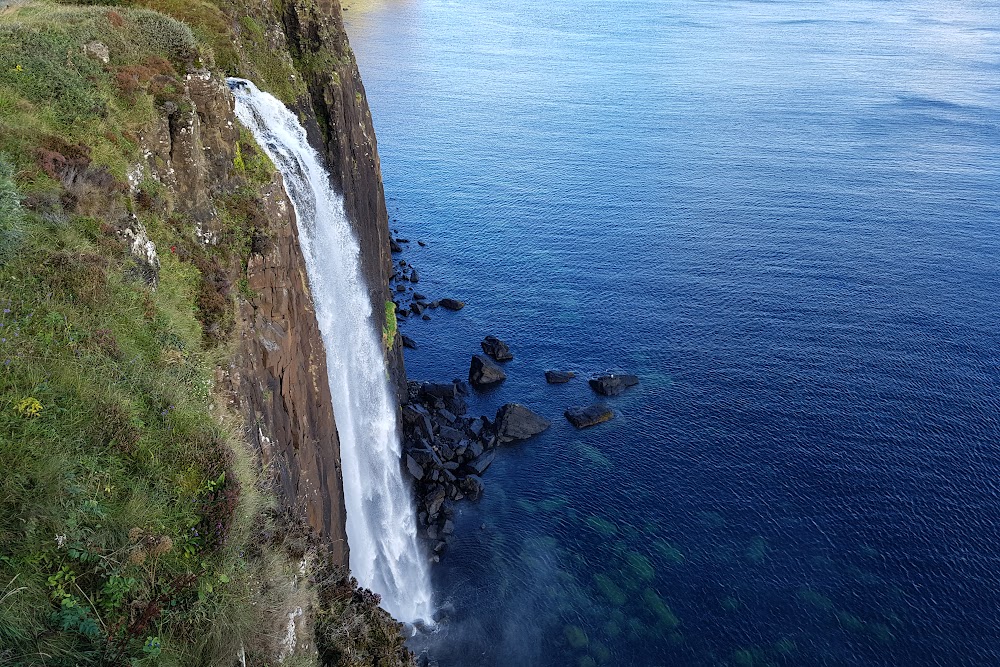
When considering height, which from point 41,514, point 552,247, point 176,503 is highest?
point 41,514

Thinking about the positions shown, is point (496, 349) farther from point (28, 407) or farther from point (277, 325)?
point (28, 407)

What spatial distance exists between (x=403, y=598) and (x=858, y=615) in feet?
95.5

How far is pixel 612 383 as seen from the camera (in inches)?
2667

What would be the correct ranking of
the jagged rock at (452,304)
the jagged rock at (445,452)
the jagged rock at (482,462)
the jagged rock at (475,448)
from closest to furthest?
1. the jagged rock at (482,462)
2. the jagged rock at (445,452)
3. the jagged rock at (475,448)
4. the jagged rock at (452,304)

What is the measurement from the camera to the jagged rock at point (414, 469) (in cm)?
5600

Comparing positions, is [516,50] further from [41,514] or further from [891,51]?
[41,514]

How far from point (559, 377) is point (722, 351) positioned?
55.1ft

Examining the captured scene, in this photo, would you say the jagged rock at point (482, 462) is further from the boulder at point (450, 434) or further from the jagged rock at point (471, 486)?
the boulder at point (450, 434)

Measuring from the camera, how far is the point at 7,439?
13.2 metres

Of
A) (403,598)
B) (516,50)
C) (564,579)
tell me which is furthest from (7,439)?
(516,50)

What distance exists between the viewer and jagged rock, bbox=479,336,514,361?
72.3 m

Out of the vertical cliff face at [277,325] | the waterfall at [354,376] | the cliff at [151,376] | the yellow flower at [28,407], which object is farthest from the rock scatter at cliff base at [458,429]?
the yellow flower at [28,407]

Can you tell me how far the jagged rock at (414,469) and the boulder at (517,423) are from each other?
8433 mm

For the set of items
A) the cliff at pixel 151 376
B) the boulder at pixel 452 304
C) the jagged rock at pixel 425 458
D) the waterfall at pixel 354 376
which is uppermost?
the cliff at pixel 151 376
